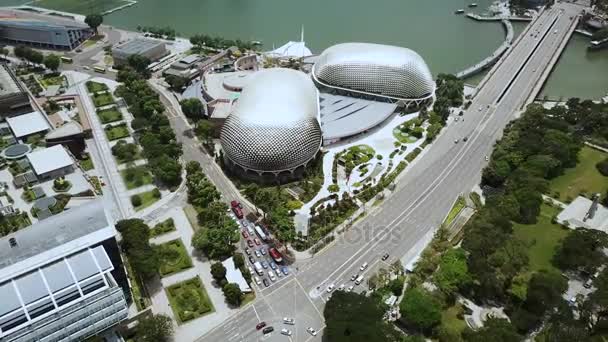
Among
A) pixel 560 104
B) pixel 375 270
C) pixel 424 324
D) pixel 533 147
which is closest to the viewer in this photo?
pixel 424 324

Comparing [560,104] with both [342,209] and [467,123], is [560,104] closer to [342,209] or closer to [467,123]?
[467,123]

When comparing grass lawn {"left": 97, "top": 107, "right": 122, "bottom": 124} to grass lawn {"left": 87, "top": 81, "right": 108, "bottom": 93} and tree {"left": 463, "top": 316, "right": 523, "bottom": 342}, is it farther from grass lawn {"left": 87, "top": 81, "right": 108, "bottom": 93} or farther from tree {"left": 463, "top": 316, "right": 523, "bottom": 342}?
tree {"left": 463, "top": 316, "right": 523, "bottom": 342}

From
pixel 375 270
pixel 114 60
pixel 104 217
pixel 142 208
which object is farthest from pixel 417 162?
pixel 114 60

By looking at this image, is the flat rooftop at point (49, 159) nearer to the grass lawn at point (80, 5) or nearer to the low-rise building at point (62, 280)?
the low-rise building at point (62, 280)

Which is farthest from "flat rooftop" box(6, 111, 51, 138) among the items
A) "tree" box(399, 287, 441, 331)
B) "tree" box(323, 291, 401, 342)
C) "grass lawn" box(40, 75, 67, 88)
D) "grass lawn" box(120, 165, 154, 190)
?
"tree" box(399, 287, 441, 331)

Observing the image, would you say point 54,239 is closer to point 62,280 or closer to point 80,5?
point 62,280

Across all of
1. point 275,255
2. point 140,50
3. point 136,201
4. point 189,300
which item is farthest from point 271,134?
point 140,50
